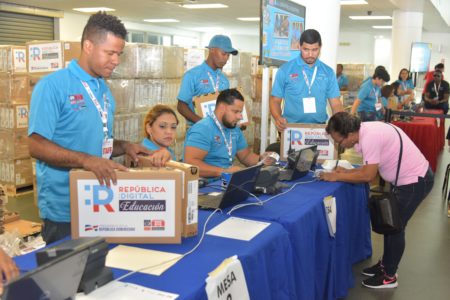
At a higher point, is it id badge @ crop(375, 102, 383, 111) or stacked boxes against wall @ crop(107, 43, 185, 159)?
stacked boxes against wall @ crop(107, 43, 185, 159)

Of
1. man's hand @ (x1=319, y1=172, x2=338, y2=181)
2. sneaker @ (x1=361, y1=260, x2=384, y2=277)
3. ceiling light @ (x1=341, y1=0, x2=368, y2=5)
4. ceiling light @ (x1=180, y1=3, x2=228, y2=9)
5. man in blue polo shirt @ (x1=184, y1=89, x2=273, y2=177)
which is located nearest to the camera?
man in blue polo shirt @ (x1=184, y1=89, x2=273, y2=177)

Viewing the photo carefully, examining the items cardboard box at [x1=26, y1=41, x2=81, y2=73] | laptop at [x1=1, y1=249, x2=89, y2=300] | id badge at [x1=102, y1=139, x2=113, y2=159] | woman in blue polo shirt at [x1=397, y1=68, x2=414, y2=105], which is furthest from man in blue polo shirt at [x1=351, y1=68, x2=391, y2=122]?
laptop at [x1=1, y1=249, x2=89, y2=300]

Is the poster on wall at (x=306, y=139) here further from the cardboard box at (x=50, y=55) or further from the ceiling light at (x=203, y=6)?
the ceiling light at (x=203, y=6)

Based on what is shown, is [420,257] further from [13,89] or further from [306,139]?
[13,89]

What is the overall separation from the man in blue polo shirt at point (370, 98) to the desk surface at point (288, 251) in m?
4.49

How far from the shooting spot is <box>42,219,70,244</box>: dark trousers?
2064 mm

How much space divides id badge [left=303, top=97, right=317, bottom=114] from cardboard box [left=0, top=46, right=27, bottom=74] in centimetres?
375

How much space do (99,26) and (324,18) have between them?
384 centimetres

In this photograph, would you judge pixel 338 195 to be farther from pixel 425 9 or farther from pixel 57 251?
pixel 425 9

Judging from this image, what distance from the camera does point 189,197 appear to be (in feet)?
6.31

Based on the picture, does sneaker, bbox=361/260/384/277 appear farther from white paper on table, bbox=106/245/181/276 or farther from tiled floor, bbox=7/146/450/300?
white paper on table, bbox=106/245/181/276

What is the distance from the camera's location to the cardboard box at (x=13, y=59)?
5.89 meters

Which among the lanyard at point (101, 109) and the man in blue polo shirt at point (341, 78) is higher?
the man in blue polo shirt at point (341, 78)

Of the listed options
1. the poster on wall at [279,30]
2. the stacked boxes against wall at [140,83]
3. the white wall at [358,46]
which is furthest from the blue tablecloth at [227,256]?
the white wall at [358,46]
